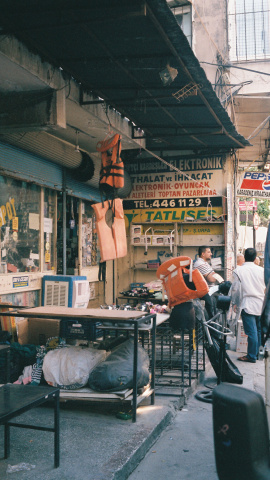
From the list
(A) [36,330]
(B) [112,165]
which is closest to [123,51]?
(B) [112,165]

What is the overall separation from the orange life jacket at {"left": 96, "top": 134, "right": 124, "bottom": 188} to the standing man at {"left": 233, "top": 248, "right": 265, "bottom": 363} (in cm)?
297

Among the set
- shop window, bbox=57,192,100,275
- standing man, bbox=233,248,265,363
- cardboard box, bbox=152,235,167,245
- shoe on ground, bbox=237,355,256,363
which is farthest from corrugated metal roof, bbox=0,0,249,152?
shoe on ground, bbox=237,355,256,363

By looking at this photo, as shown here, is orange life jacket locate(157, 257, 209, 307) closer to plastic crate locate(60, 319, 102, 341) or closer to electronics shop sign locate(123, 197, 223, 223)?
plastic crate locate(60, 319, 102, 341)

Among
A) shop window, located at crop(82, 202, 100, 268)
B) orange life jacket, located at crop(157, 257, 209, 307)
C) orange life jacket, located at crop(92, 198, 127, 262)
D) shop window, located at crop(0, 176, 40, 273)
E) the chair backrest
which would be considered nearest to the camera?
the chair backrest

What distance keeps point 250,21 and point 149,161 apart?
5185 mm

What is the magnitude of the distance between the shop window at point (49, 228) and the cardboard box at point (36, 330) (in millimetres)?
2128

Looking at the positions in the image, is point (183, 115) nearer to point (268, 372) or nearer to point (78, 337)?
point (78, 337)

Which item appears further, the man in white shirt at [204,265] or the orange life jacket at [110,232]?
the man in white shirt at [204,265]

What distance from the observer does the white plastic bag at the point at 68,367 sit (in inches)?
200

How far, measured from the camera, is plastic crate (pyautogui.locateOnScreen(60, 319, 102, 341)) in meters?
5.52

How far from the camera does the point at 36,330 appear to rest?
22.7 ft

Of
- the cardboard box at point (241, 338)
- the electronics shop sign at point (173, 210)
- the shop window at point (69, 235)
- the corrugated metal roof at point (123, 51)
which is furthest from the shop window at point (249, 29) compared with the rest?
the cardboard box at point (241, 338)

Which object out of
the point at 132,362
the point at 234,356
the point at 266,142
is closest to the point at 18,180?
the point at 132,362

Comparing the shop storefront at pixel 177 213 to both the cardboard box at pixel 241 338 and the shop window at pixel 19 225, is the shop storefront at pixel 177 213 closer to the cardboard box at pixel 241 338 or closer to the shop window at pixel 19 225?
the cardboard box at pixel 241 338
